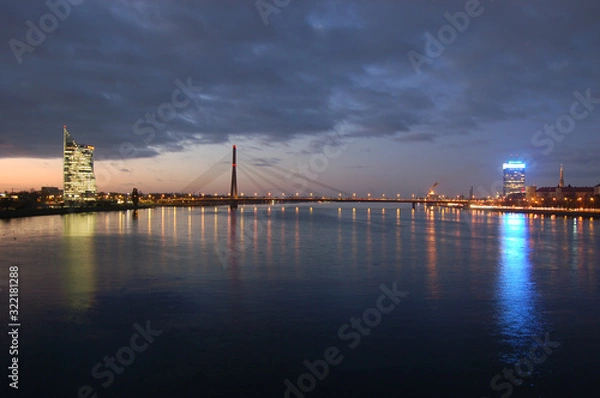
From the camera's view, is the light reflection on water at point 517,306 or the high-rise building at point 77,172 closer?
the light reflection on water at point 517,306

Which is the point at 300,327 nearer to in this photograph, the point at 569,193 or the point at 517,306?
the point at 517,306

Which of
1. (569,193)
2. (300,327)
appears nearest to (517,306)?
(300,327)

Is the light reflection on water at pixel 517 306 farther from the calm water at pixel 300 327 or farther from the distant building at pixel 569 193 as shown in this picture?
the distant building at pixel 569 193

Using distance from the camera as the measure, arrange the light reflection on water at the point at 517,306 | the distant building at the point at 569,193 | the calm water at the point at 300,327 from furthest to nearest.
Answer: the distant building at the point at 569,193 < the light reflection on water at the point at 517,306 < the calm water at the point at 300,327

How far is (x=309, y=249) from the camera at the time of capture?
24.1 meters

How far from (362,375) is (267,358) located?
1.57 metres

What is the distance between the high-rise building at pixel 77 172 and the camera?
5458 inches

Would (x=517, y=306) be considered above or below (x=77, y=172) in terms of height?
below

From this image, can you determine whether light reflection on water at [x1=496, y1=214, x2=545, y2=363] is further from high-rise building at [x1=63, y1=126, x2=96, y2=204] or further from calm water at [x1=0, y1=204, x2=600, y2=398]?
high-rise building at [x1=63, y1=126, x2=96, y2=204]

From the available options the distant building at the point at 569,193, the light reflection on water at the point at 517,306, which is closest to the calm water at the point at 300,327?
the light reflection on water at the point at 517,306

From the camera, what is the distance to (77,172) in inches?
5536

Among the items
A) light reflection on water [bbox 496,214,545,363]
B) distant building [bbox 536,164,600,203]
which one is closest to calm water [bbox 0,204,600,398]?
light reflection on water [bbox 496,214,545,363]

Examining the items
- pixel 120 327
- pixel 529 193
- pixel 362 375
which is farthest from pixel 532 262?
pixel 529 193

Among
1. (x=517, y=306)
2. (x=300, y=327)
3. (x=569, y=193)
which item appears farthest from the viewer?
(x=569, y=193)
